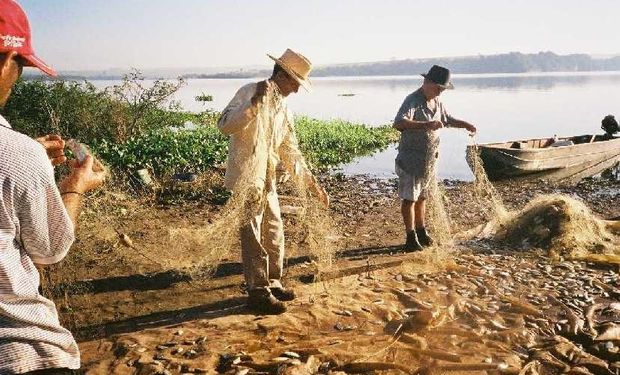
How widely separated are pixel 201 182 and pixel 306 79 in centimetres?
621

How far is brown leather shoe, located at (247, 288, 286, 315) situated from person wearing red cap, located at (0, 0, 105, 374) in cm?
288

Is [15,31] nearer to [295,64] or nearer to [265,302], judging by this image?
[295,64]

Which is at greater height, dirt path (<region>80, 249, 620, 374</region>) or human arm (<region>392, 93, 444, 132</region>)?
human arm (<region>392, 93, 444, 132</region>)

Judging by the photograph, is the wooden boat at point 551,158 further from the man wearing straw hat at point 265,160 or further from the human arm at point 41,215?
the human arm at point 41,215

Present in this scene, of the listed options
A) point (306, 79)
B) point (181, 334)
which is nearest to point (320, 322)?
point (181, 334)

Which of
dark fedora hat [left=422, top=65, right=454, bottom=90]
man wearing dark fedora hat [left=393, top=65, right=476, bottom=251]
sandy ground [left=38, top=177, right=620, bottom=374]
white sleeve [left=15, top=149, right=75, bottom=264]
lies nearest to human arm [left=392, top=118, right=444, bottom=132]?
man wearing dark fedora hat [left=393, top=65, right=476, bottom=251]

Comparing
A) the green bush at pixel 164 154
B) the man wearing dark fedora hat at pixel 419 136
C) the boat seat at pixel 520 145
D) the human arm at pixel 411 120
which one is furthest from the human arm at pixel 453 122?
the boat seat at pixel 520 145

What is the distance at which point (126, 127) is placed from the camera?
1395 centimetres

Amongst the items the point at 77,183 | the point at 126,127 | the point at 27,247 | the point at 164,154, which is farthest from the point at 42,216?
the point at 126,127

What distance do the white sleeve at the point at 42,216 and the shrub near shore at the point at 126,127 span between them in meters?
8.77

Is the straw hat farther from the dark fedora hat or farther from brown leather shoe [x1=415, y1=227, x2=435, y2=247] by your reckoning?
brown leather shoe [x1=415, y1=227, x2=435, y2=247]

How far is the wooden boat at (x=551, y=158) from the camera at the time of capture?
12.8m

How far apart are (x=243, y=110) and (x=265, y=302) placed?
5.91 ft

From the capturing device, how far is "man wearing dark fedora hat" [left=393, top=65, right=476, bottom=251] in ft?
19.5
